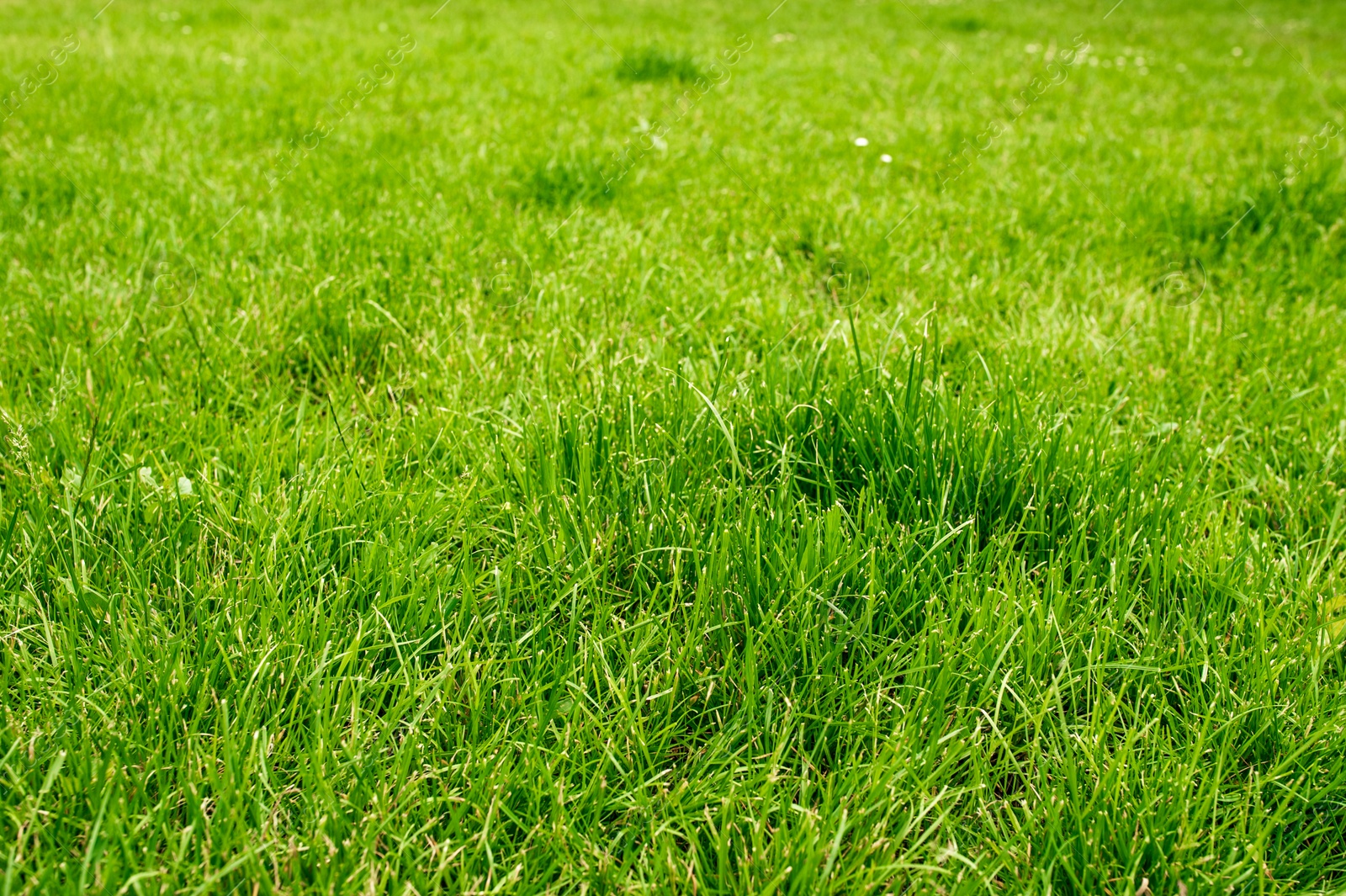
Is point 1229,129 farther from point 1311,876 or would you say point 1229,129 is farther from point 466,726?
point 466,726

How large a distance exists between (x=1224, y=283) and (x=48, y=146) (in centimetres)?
498

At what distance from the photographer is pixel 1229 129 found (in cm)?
556

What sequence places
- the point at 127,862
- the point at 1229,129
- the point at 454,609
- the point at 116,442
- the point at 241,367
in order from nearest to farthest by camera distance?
the point at 127,862, the point at 454,609, the point at 116,442, the point at 241,367, the point at 1229,129

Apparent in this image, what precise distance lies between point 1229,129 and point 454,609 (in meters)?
5.93

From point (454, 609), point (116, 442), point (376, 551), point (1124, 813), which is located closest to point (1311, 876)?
point (1124, 813)

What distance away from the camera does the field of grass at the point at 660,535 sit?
1.30m

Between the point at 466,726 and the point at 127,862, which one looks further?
the point at 466,726

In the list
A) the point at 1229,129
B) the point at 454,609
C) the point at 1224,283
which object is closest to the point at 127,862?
the point at 454,609

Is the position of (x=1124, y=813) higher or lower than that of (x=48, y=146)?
lower

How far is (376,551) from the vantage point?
5.54 ft

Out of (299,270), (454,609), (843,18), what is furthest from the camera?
(843,18)

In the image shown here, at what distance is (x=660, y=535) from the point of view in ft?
5.89

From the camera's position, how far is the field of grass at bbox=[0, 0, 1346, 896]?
1298 millimetres

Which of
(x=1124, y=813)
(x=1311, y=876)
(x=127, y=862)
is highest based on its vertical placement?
(x=127, y=862)
